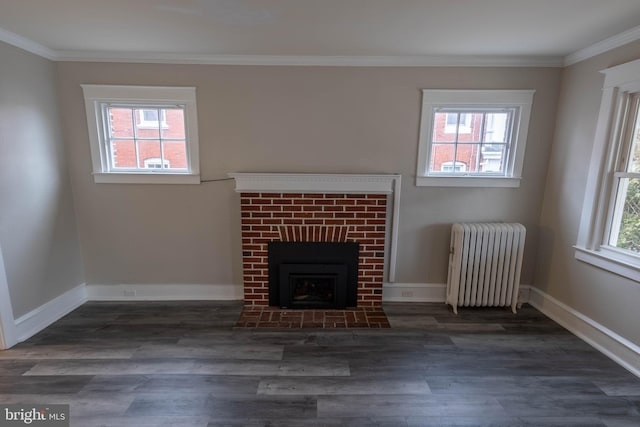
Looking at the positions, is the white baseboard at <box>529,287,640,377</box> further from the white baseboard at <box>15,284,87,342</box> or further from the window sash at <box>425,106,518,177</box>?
the white baseboard at <box>15,284,87,342</box>

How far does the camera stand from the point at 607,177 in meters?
2.37

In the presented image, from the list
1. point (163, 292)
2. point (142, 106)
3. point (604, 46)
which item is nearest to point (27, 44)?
point (142, 106)

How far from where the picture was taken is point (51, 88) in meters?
2.67

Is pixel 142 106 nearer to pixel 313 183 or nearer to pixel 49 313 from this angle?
pixel 313 183

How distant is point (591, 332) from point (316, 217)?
101 inches

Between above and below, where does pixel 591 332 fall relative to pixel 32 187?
below

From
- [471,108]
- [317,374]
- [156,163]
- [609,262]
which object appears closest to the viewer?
[317,374]

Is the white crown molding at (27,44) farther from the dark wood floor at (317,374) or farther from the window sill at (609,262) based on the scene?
the window sill at (609,262)

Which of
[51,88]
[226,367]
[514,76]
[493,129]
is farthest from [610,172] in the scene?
[51,88]

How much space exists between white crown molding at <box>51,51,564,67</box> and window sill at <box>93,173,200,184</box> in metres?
1.04

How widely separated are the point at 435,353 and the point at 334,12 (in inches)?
101

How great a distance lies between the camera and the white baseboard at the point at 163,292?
123 inches

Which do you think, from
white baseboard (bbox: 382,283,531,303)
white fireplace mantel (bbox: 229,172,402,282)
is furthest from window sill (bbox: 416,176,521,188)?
white baseboard (bbox: 382,283,531,303)

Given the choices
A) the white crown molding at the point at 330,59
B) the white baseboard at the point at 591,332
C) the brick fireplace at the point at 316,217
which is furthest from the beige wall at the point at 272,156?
the white baseboard at the point at 591,332
